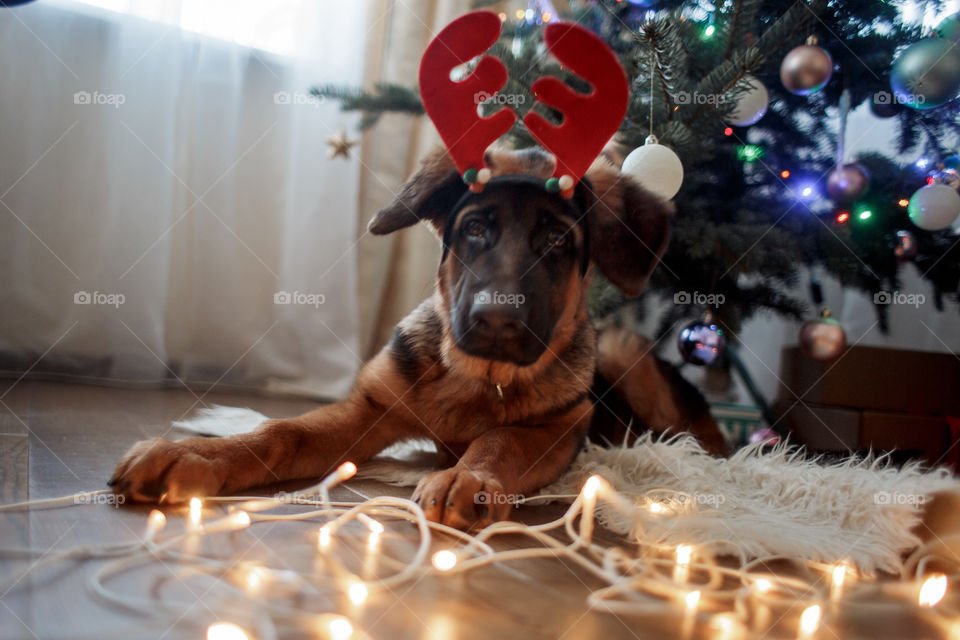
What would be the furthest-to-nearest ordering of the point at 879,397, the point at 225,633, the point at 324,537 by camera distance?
the point at 879,397
the point at 324,537
the point at 225,633

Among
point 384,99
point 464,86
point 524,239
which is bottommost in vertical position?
point 524,239

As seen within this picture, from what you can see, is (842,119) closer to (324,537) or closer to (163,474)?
(324,537)

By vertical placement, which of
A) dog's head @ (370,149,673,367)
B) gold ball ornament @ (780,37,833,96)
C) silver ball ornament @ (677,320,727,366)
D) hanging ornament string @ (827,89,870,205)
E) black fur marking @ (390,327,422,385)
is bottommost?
black fur marking @ (390,327,422,385)

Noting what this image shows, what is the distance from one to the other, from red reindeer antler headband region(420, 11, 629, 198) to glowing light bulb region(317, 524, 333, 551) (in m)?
0.97

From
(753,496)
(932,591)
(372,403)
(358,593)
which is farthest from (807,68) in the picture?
(358,593)

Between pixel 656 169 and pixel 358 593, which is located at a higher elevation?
pixel 656 169

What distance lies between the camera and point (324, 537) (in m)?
1.23

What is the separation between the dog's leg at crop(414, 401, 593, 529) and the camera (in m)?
1.34

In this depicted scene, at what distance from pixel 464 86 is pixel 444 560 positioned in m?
1.11

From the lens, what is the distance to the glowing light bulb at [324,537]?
1.20 meters

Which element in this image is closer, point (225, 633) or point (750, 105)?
point (225, 633)

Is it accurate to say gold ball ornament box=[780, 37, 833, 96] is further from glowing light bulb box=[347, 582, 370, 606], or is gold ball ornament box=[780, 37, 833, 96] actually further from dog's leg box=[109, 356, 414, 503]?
glowing light bulb box=[347, 582, 370, 606]

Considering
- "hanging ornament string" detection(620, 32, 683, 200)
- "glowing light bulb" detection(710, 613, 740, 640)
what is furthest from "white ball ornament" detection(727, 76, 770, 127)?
"glowing light bulb" detection(710, 613, 740, 640)

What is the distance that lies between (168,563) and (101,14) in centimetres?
282
